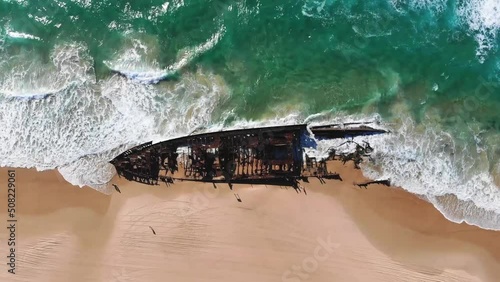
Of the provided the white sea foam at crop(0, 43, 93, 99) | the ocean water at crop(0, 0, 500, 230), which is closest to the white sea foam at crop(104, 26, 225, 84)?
the ocean water at crop(0, 0, 500, 230)

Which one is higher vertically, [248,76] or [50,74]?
[248,76]

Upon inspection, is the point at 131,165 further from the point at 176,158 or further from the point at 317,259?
the point at 317,259

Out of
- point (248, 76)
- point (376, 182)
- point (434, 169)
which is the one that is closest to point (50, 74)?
point (248, 76)

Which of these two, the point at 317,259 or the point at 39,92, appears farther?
the point at 39,92

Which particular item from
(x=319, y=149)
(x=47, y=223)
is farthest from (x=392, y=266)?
(x=47, y=223)

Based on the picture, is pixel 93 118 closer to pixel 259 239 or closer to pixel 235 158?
pixel 235 158

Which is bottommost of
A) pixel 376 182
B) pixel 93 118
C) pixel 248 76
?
pixel 376 182
